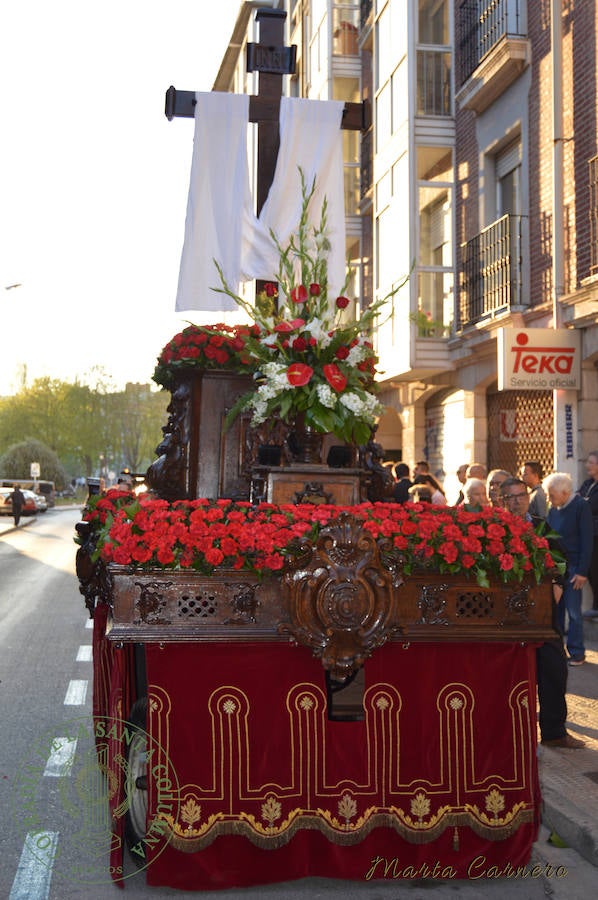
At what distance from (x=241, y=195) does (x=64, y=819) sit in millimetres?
4887

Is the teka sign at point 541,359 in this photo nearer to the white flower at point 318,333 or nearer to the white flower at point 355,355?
the white flower at point 355,355

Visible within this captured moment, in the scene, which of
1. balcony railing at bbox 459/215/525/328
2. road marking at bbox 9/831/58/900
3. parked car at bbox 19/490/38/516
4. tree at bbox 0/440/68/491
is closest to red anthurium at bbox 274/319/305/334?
road marking at bbox 9/831/58/900

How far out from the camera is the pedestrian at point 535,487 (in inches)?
422

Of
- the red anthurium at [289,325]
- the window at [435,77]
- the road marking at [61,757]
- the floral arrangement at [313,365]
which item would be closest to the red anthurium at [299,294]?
the floral arrangement at [313,365]

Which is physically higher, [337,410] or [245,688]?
[337,410]

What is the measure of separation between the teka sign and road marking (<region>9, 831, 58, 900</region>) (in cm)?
1027

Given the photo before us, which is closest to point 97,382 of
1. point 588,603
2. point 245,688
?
point 588,603

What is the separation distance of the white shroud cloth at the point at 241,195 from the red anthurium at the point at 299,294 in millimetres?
1760

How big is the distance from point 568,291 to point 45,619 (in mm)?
8378

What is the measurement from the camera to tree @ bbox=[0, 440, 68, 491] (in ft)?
273

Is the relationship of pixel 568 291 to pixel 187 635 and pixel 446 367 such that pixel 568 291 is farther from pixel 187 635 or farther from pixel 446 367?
pixel 187 635

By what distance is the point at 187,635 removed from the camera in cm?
433

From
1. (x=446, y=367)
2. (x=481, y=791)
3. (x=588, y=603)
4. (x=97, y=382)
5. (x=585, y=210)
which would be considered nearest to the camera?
(x=481, y=791)

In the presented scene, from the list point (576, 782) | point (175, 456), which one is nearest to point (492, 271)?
point (175, 456)
